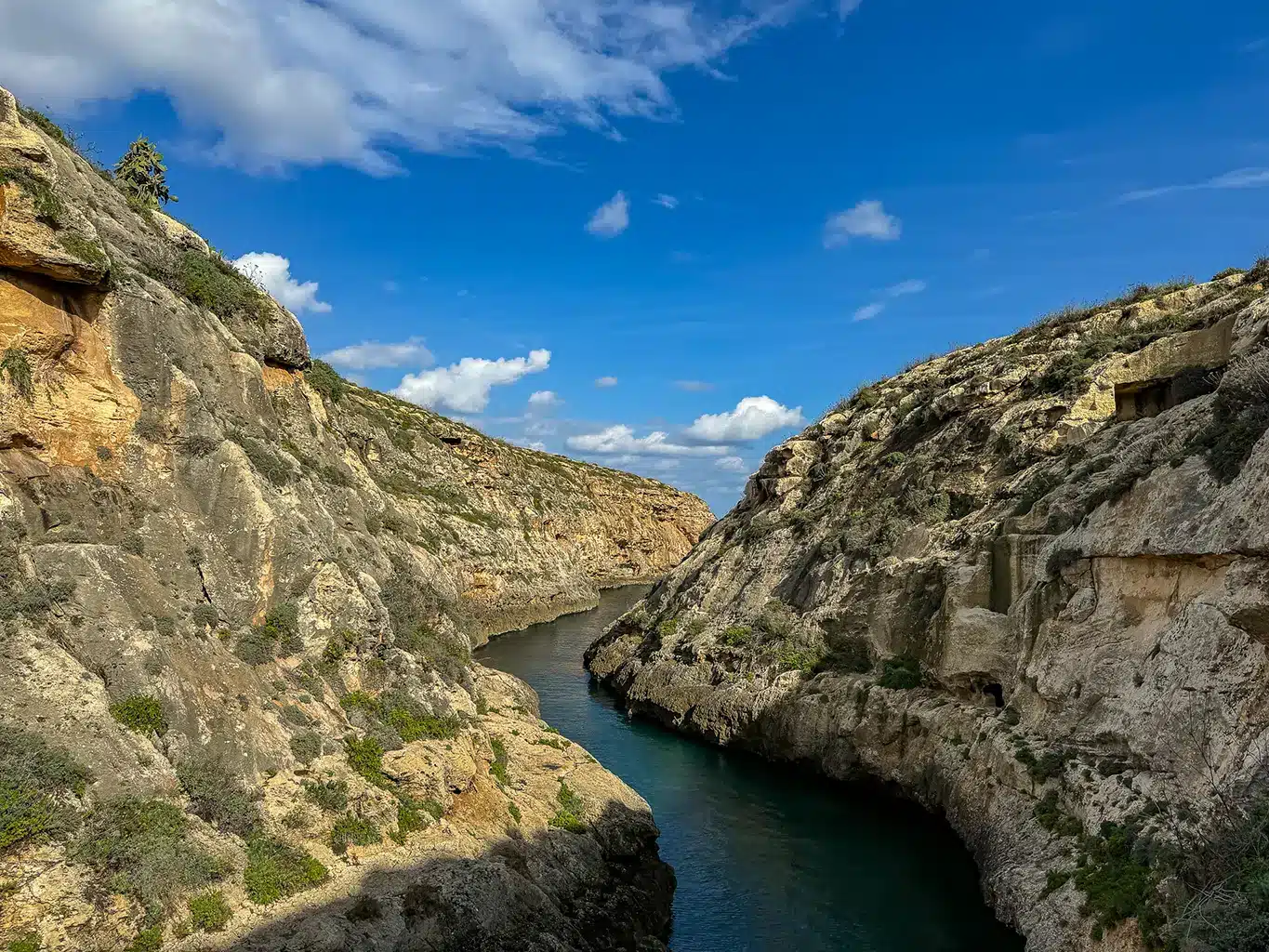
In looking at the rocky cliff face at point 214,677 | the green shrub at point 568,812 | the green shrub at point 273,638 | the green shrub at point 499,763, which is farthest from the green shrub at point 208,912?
the green shrub at point 568,812

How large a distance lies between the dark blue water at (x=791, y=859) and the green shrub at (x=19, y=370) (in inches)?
752

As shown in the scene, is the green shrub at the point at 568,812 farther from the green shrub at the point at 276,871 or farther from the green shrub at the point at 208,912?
the green shrub at the point at 208,912

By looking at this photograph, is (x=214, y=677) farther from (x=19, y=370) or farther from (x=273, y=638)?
(x=19, y=370)

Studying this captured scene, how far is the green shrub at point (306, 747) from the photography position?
1766 cm

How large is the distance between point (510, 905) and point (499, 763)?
5534 mm

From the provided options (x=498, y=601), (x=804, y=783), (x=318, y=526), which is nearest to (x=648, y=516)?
(x=498, y=601)

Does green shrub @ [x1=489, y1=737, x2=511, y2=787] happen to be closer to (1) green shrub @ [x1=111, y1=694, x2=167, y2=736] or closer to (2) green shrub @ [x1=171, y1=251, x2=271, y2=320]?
(1) green shrub @ [x1=111, y1=694, x2=167, y2=736]

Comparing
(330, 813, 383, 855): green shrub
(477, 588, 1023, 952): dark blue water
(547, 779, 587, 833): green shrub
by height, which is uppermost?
(330, 813, 383, 855): green shrub

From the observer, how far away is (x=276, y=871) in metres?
15.1

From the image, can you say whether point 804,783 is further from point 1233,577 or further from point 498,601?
point 498,601

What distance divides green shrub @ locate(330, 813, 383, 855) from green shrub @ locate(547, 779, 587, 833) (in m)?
5.55

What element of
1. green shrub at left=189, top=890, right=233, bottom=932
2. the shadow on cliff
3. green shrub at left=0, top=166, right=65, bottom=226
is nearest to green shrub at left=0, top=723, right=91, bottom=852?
green shrub at left=189, top=890, right=233, bottom=932

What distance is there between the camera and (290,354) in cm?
2722

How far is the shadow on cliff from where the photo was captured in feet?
48.8
